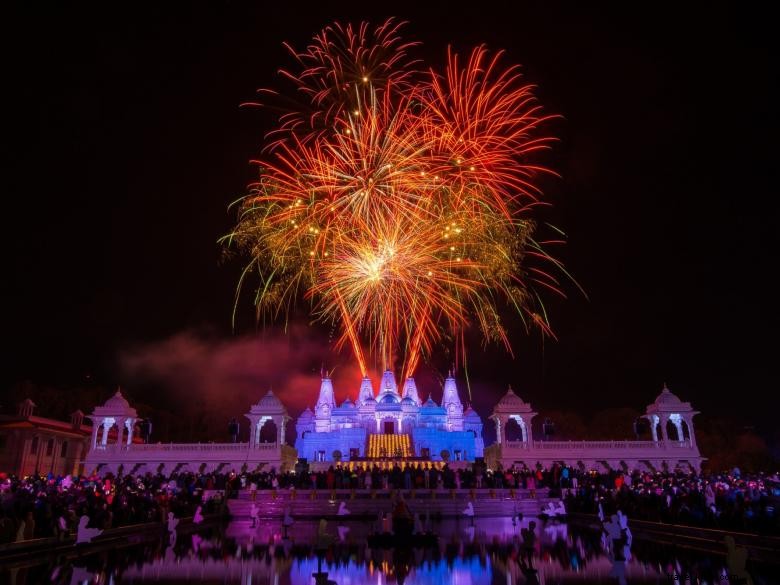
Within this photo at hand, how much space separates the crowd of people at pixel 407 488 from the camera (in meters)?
15.9

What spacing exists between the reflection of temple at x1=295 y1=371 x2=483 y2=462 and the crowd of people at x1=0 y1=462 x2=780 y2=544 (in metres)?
26.4

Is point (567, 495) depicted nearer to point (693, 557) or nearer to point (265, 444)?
point (693, 557)

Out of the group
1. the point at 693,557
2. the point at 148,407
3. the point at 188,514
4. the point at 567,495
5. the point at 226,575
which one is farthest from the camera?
the point at 148,407

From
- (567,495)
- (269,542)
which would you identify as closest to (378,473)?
(567,495)

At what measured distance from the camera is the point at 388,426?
6181 cm

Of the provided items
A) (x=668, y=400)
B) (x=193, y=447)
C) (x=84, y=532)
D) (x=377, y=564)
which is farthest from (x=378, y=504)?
(x=668, y=400)

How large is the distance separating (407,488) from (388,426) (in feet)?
110

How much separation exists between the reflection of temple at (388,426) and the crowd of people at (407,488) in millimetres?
26427

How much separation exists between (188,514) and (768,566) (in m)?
19.8

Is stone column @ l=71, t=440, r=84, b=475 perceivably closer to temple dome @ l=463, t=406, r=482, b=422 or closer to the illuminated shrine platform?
the illuminated shrine platform

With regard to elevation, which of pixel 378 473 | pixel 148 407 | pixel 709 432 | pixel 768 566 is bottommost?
pixel 768 566

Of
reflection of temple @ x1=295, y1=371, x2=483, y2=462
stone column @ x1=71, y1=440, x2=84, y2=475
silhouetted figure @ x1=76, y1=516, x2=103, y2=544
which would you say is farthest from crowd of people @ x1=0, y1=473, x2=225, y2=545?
reflection of temple @ x1=295, y1=371, x2=483, y2=462

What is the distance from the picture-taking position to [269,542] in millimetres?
18141

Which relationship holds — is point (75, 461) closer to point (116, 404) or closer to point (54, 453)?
point (54, 453)
